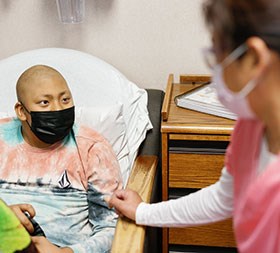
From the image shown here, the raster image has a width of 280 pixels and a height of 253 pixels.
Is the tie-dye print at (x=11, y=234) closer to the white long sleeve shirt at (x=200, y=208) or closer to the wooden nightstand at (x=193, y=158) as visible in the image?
the white long sleeve shirt at (x=200, y=208)

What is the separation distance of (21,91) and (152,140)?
57 cm

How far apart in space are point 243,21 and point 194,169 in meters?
1.03

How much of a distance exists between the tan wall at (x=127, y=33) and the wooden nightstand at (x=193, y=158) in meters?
0.35

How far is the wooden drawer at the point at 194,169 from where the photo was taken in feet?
5.68

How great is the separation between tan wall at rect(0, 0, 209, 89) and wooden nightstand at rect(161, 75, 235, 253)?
351 mm

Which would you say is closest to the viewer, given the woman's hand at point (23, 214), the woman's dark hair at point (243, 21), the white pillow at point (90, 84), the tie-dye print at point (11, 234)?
the woman's dark hair at point (243, 21)

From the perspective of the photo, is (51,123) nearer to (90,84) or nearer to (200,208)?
(90,84)

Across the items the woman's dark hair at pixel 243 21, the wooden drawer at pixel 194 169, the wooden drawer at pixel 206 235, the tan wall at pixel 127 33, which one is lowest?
the wooden drawer at pixel 206 235

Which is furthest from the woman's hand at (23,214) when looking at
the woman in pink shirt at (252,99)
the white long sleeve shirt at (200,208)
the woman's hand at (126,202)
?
the woman in pink shirt at (252,99)

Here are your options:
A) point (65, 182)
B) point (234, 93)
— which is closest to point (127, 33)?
point (65, 182)

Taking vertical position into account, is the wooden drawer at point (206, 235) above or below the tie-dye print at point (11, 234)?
below

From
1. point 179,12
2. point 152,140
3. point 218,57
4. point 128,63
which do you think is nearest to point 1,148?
point 152,140

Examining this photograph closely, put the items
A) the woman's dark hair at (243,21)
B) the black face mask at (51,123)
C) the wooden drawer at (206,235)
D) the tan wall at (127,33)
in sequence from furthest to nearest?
the tan wall at (127,33)
the wooden drawer at (206,235)
the black face mask at (51,123)
the woman's dark hair at (243,21)

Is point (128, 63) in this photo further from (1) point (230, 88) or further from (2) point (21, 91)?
(1) point (230, 88)
